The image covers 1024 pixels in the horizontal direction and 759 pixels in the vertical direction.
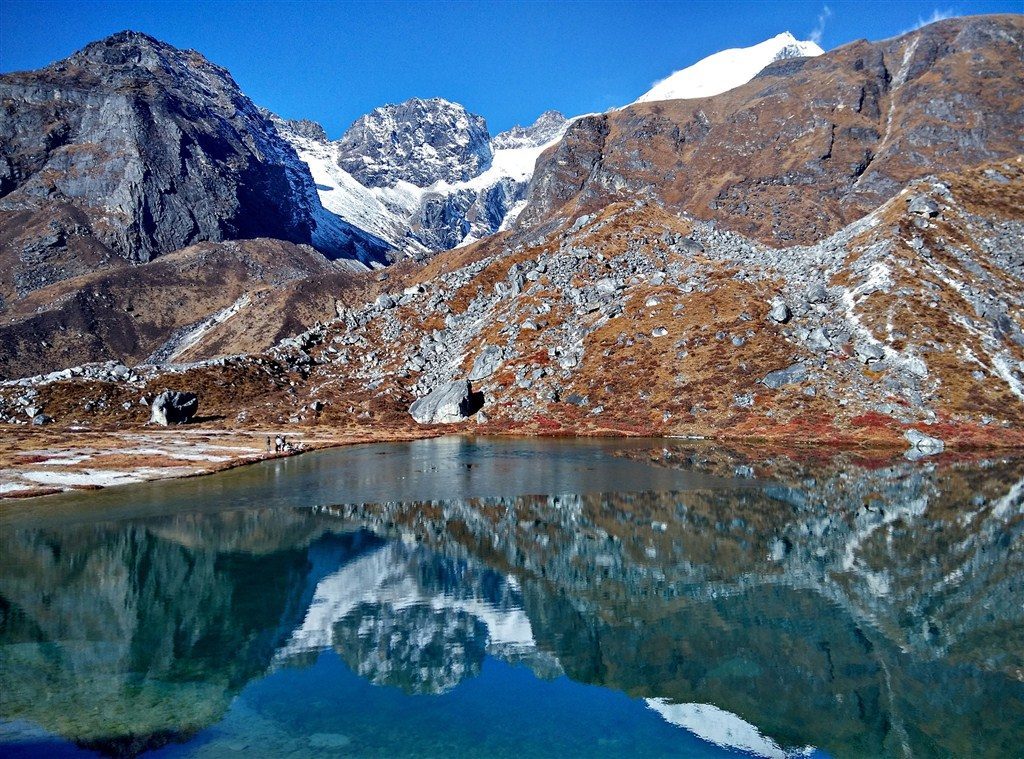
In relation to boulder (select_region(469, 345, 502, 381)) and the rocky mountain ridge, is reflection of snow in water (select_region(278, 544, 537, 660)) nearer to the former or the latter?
the rocky mountain ridge

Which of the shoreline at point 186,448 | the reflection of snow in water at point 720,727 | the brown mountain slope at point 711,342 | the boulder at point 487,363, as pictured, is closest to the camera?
the reflection of snow in water at point 720,727

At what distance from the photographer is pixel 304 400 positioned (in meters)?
126

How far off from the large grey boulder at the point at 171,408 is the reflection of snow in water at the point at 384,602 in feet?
273

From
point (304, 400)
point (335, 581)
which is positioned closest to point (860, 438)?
point (335, 581)

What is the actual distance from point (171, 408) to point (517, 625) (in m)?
97.0

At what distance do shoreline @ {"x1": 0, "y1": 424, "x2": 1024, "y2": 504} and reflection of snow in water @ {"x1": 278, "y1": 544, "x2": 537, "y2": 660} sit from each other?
121 feet

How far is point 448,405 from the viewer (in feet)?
386

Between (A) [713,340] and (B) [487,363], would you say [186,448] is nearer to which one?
(B) [487,363]

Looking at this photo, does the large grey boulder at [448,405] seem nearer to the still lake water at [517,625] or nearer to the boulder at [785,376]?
the boulder at [785,376]

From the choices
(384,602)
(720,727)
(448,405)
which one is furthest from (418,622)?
(448,405)

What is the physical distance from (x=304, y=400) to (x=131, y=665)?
104184 mm

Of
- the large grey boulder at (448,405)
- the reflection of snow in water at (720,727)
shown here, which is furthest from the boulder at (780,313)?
the reflection of snow in water at (720,727)

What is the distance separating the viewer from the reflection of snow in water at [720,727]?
19.6 m

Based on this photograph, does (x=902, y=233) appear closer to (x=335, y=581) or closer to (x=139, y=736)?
(x=335, y=581)
